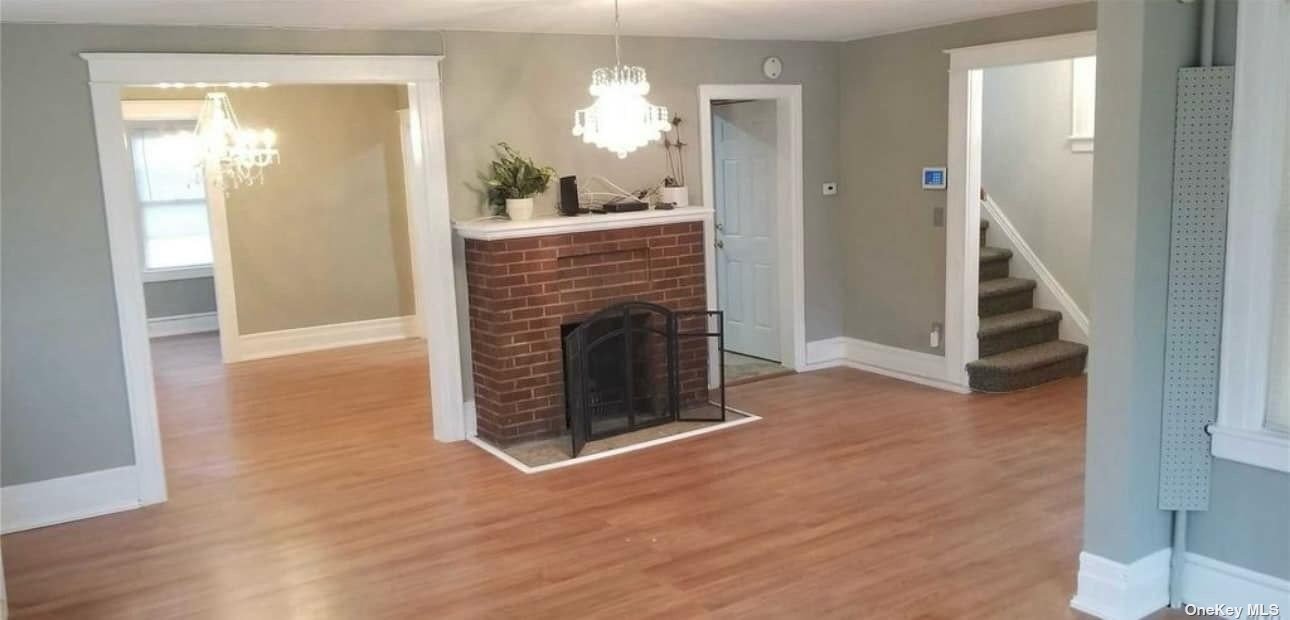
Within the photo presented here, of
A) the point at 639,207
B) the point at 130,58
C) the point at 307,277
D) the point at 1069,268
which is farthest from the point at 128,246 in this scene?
the point at 1069,268

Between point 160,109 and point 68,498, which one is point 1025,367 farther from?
point 160,109

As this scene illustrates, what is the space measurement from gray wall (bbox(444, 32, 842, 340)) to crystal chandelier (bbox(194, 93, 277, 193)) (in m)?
3.05

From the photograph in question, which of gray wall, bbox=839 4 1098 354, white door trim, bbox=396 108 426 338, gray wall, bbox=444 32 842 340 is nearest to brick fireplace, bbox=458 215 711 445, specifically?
gray wall, bbox=444 32 842 340

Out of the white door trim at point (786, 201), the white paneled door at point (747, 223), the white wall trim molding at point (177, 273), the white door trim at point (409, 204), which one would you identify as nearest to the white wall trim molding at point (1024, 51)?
the white door trim at point (786, 201)

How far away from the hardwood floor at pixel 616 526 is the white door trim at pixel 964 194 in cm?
42

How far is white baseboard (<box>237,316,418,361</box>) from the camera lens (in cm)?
798

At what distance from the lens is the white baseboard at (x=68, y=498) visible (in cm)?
427

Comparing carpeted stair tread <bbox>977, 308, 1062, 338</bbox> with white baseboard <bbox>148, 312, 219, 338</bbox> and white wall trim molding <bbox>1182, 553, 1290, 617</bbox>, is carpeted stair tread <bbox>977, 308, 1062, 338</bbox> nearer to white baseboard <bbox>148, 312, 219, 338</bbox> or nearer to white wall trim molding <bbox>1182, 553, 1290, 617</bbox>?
white wall trim molding <bbox>1182, 553, 1290, 617</bbox>

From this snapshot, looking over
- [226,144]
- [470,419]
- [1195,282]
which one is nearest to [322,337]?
[226,144]

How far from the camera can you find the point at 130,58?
4.34m

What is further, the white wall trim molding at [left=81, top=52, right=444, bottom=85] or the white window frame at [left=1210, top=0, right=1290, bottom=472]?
the white wall trim molding at [left=81, top=52, right=444, bottom=85]

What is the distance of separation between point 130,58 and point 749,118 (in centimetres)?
390

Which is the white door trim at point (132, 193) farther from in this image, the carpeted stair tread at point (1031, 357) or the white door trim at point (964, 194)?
the carpeted stair tread at point (1031, 357)

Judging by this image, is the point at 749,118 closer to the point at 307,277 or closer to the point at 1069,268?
the point at 1069,268
